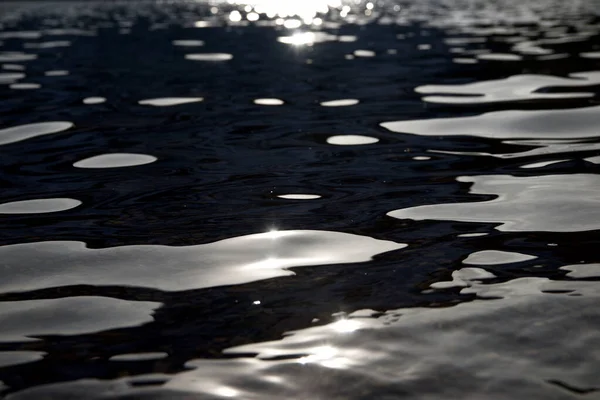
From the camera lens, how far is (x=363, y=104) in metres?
6.66

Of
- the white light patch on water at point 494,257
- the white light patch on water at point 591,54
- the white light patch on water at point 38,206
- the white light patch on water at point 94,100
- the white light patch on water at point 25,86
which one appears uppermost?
the white light patch on water at point 494,257

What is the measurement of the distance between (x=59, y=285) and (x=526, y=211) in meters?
1.95

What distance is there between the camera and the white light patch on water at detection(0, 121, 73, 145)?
561 centimetres

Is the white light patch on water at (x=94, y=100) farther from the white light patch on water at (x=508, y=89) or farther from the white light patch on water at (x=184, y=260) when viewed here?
the white light patch on water at (x=184, y=260)

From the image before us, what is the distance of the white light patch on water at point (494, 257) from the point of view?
2.75m

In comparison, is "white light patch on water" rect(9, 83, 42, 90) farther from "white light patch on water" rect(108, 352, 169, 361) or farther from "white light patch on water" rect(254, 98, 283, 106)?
"white light patch on water" rect(108, 352, 169, 361)

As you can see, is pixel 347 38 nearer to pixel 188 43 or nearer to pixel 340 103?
pixel 188 43

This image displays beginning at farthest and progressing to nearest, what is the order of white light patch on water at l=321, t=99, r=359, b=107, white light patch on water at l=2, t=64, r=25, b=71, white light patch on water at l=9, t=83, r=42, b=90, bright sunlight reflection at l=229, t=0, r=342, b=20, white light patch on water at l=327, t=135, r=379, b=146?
bright sunlight reflection at l=229, t=0, r=342, b=20 → white light patch on water at l=2, t=64, r=25, b=71 → white light patch on water at l=9, t=83, r=42, b=90 → white light patch on water at l=321, t=99, r=359, b=107 → white light patch on water at l=327, t=135, r=379, b=146

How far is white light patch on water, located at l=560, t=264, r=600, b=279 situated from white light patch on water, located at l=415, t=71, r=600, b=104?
4042 millimetres

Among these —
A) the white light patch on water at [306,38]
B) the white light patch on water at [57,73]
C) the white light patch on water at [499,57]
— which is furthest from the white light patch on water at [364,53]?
the white light patch on water at [57,73]

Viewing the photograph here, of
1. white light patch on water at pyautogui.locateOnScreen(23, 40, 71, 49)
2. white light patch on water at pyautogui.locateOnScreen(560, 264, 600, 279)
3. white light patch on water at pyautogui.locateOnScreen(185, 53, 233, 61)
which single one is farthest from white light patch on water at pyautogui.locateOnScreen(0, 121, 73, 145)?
white light patch on water at pyautogui.locateOnScreen(23, 40, 71, 49)

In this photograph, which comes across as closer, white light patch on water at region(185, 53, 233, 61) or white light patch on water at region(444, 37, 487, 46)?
white light patch on water at region(185, 53, 233, 61)

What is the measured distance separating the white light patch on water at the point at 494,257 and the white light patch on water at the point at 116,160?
8.04 ft

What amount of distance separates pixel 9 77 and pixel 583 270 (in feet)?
27.2
